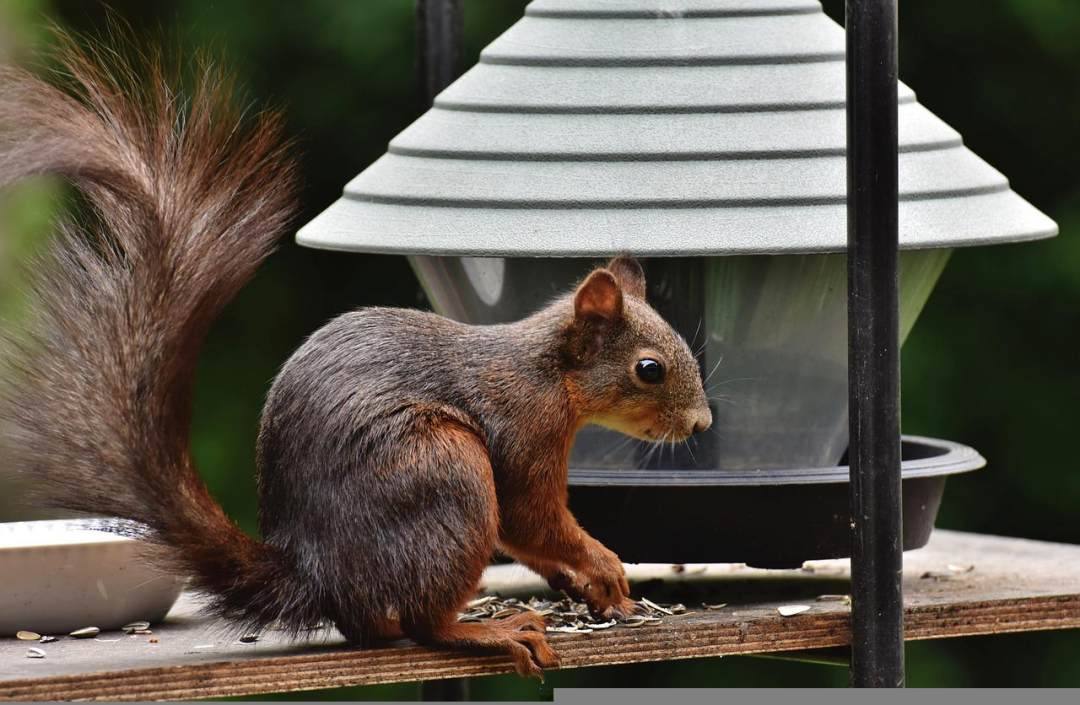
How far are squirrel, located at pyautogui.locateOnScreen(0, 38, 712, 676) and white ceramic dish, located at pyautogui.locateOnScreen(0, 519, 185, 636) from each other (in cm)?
17

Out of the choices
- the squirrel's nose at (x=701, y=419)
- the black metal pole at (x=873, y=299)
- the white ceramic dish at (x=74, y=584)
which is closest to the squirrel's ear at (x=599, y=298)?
the squirrel's nose at (x=701, y=419)

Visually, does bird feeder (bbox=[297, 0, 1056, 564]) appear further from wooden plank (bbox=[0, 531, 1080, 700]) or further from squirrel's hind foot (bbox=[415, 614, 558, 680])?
squirrel's hind foot (bbox=[415, 614, 558, 680])

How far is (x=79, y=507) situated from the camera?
193cm

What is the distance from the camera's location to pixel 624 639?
2.02 m

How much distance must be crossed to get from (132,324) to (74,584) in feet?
1.12

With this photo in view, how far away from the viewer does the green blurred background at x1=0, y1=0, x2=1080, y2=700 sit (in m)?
4.04

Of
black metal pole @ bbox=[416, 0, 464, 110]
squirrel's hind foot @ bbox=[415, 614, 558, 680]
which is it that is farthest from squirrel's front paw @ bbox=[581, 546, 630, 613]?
black metal pole @ bbox=[416, 0, 464, 110]

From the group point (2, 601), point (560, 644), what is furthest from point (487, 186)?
A: point (2, 601)

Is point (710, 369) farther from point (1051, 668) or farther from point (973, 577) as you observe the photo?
point (1051, 668)

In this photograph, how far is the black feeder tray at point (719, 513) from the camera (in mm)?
2244

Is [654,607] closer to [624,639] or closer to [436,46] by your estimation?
[624,639]

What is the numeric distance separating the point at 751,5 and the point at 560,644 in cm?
83

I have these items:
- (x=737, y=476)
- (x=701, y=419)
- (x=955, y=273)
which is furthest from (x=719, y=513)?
(x=955, y=273)

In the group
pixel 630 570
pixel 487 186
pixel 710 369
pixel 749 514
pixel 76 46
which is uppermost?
pixel 76 46
